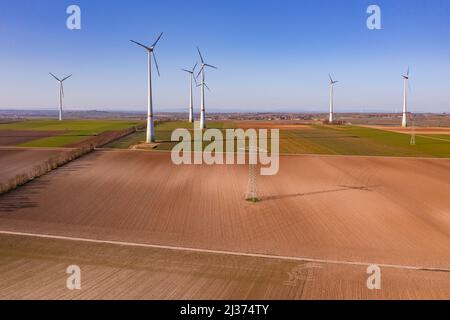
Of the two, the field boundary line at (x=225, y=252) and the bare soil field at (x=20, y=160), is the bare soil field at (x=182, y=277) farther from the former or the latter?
the bare soil field at (x=20, y=160)

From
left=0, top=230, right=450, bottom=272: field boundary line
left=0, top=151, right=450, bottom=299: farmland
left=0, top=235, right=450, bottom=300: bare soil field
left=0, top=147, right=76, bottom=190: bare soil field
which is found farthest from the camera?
left=0, top=147, right=76, bottom=190: bare soil field

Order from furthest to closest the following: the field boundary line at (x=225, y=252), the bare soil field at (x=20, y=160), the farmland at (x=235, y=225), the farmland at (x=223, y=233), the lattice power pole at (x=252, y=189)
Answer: the bare soil field at (x=20, y=160), the lattice power pole at (x=252, y=189), the field boundary line at (x=225, y=252), the farmland at (x=235, y=225), the farmland at (x=223, y=233)

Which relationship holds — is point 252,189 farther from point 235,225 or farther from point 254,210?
point 235,225

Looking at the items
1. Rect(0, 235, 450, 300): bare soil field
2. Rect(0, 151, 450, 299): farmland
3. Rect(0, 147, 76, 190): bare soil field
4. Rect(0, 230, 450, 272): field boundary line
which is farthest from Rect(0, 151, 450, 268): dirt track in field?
Rect(0, 147, 76, 190): bare soil field

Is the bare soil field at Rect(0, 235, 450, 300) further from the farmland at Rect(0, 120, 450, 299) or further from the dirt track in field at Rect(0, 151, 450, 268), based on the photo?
the dirt track in field at Rect(0, 151, 450, 268)

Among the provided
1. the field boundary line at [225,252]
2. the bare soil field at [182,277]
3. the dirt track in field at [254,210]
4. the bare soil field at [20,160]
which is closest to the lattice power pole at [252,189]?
the dirt track in field at [254,210]

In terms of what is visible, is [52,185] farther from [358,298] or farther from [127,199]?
[358,298]

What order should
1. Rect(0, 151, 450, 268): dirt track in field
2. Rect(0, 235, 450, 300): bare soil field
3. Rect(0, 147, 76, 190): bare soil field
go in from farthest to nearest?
Rect(0, 147, 76, 190): bare soil field < Rect(0, 151, 450, 268): dirt track in field < Rect(0, 235, 450, 300): bare soil field
